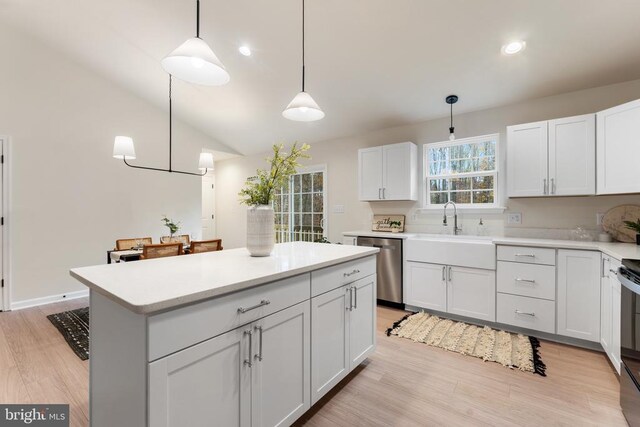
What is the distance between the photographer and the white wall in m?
3.75

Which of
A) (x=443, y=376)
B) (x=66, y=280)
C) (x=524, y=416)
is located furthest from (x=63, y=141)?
(x=524, y=416)

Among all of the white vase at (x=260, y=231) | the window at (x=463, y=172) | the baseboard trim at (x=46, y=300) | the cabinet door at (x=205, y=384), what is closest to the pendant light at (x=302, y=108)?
the white vase at (x=260, y=231)

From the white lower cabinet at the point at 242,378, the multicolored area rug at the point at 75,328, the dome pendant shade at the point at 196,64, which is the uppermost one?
the dome pendant shade at the point at 196,64

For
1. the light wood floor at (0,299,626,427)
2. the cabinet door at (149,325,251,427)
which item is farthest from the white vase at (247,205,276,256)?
→ the light wood floor at (0,299,626,427)

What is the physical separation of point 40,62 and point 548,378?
6.69m

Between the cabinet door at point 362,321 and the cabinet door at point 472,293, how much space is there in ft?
4.34

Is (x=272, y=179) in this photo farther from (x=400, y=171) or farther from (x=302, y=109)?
(x=400, y=171)

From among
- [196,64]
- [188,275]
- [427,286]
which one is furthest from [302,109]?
[427,286]

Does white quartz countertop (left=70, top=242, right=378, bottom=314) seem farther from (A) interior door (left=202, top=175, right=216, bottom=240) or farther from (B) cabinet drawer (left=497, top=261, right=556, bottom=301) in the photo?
(A) interior door (left=202, top=175, right=216, bottom=240)

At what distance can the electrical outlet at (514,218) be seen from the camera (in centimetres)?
327

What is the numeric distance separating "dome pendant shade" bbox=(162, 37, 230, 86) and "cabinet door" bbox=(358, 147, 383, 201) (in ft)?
8.56

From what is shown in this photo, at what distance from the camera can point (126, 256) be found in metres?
3.31

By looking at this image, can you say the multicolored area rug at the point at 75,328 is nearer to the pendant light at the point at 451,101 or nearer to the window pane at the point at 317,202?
the window pane at the point at 317,202

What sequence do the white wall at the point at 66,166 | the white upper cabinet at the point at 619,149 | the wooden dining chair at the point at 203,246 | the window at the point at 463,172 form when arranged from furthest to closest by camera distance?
the white wall at the point at 66,166 → the window at the point at 463,172 → the wooden dining chair at the point at 203,246 → the white upper cabinet at the point at 619,149
